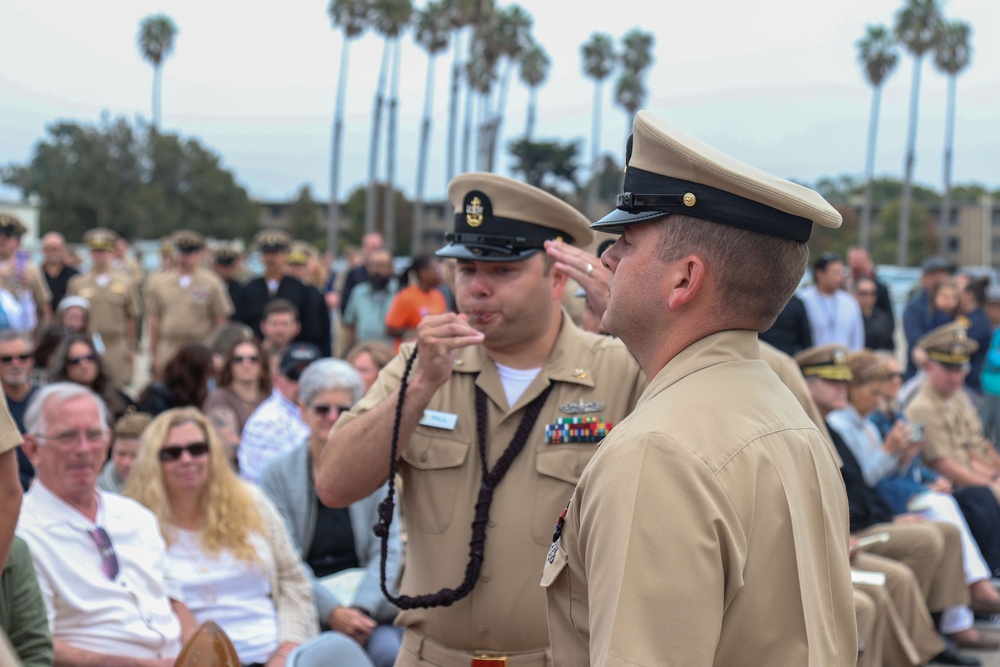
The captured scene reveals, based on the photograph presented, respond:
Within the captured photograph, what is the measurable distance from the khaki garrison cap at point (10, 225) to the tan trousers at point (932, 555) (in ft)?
25.5

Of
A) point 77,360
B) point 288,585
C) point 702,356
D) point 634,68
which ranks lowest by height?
point 288,585

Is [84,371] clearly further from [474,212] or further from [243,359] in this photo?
[474,212]

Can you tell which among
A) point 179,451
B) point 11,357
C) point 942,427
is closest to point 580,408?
point 179,451

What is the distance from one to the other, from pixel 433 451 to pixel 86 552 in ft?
6.00

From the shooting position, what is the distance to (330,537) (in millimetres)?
5234

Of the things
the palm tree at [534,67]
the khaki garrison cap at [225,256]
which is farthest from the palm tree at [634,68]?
the khaki garrison cap at [225,256]

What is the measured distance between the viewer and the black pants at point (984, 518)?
24.4 feet

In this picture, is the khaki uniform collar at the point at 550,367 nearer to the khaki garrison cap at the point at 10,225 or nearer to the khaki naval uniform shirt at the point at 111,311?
the khaki garrison cap at the point at 10,225

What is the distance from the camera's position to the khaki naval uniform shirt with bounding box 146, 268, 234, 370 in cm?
1033

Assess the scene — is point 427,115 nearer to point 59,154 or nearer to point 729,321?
point 59,154

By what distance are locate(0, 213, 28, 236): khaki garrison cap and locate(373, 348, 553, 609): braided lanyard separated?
8087mm

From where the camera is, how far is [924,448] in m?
7.84

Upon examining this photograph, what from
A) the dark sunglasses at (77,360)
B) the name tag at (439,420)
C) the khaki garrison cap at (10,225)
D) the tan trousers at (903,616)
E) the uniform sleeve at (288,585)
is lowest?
the tan trousers at (903,616)

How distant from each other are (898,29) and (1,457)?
51.5 m
